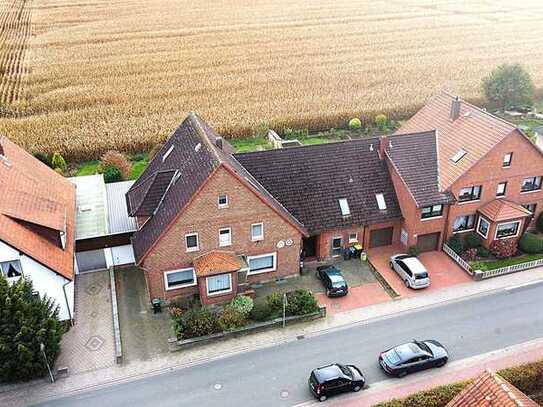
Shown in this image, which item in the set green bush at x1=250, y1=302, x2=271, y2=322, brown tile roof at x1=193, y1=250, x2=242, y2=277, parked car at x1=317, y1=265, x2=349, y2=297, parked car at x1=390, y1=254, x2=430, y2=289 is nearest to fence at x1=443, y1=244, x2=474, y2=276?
parked car at x1=390, y1=254, x2=430, y2=289

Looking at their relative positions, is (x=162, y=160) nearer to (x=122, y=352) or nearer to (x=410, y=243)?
(x=122, y=352)

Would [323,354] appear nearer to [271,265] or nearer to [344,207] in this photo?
[271,265]

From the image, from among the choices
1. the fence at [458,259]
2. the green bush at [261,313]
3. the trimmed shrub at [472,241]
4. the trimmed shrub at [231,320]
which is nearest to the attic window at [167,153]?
the trimmed shrub at [231,320]

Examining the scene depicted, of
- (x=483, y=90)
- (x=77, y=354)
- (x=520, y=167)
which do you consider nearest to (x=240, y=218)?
(x=77, y=354)

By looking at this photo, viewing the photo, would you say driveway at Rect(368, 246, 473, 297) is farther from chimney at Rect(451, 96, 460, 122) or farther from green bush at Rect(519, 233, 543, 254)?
chimney at Rect(451, 96, 460, 122)

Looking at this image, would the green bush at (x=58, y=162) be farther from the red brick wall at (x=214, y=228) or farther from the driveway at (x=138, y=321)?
the red brick wall at (x=214, y=228)

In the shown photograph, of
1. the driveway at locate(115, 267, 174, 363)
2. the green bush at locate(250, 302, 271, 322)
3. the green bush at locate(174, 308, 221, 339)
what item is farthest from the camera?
the green bush at locate(250, 302, 271, 322)
